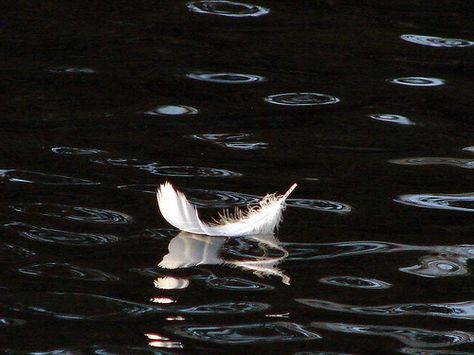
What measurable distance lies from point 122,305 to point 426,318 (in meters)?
0.74

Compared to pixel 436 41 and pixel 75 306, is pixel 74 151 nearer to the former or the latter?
pixel 75 306

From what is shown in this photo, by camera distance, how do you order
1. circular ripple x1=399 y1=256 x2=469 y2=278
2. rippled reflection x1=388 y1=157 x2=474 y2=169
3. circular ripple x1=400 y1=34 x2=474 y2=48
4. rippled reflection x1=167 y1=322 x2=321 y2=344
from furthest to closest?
1. circular ripple x1=400 y1=34 x2=474 y2=48
2. rippled reflection x1=388 y1=157 x2=474 y2=169
3. circular ripple x1=399 y1=256 x2=469 y2=278
4. rippled reflection x1=167 y1=322 x2=321 y2=344

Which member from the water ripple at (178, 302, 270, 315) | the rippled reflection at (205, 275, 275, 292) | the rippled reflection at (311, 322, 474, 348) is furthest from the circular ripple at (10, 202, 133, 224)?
the rippled reflection at (311, 322, 474, 348)

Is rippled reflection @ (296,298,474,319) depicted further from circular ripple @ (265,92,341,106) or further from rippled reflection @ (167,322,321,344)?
circular ripple @ (265,92,341,106)

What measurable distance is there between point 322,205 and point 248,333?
2.76 feet

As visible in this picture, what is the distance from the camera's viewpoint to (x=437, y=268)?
10.1 ft

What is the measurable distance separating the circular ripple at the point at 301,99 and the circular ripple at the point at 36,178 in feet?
3.27

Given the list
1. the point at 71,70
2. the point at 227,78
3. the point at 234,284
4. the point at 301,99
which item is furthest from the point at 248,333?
the point at 71,70

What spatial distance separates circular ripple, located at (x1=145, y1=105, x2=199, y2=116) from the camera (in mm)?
4113

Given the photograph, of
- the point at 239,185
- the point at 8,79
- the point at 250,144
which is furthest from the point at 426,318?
the point at 8,79

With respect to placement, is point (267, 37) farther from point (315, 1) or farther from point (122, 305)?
point (122, 305)

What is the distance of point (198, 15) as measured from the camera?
5.07 m

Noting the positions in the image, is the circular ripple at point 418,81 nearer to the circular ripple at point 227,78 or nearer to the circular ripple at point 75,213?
the circular ripple at point 227,78

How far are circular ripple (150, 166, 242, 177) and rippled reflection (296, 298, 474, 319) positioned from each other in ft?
2.83
